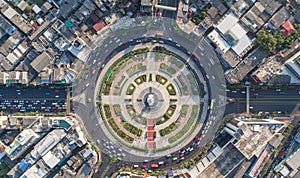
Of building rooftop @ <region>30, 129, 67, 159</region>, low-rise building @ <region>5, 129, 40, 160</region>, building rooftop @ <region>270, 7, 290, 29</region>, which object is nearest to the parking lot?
building rooftop @ <region>30, 129, 67, 159</region>

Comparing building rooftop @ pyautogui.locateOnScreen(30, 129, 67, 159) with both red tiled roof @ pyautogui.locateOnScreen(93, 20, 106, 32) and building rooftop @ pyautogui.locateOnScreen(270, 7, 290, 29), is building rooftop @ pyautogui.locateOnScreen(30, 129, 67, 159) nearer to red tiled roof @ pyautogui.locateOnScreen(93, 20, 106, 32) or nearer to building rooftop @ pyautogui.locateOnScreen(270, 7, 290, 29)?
red tiled roof @ pyautogui.locateOnScreen(93, 20, 106, 32)

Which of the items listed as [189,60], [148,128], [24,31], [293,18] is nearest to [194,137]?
[148,128]

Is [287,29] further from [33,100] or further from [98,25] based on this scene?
[33,100]

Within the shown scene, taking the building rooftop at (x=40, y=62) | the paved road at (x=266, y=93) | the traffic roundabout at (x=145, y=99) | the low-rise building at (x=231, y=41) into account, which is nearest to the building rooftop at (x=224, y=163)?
the traffic roundabout at (x=145, y=99)

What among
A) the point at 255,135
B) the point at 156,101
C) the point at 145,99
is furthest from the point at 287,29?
the point at 145,99

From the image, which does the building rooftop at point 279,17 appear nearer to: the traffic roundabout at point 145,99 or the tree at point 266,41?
the tree at point 266,41

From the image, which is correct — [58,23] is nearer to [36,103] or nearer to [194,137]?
[36,103]
